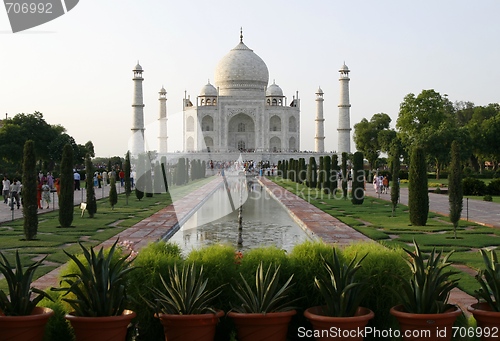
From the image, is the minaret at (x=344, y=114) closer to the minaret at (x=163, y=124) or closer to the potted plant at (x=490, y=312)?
the minaret at (x=163, y=124)

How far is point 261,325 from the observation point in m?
3.00

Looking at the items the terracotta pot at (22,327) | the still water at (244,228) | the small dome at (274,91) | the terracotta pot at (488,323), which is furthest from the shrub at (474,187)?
the small dome at (274,91)

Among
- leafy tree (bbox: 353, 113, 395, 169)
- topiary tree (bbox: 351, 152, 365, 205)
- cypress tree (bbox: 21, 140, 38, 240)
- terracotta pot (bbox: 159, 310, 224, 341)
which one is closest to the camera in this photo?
terracotta pot (bbox: 159, 310, 224, 341)

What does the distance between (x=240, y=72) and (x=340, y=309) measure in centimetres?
4937

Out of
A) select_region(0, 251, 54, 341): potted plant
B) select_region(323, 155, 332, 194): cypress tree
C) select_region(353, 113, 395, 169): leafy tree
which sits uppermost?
select_region(353, 113, 395, 169): leafy tree

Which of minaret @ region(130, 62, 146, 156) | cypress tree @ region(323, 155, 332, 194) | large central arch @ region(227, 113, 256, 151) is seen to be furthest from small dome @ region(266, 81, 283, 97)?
cypress tree @ region(323, 155, 332, 194)

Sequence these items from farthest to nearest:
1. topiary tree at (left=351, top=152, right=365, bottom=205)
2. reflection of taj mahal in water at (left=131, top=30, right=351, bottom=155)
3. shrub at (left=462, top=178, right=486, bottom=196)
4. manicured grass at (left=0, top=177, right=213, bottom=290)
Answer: reflection of taj mahal in water at (left=131, top=30, right=351, bottom=155), shrub at (left=462, top=178, right=486, bottom=196), topiary tree at (left=351, top=152, right=365, bottom=205), manicured grass at (left=0, top=177, right=213, bottom=290)

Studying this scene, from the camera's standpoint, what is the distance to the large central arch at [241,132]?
170 ft

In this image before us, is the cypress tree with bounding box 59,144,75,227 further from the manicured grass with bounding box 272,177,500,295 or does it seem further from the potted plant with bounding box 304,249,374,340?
the potted plant with bounding box 304,249,374,340

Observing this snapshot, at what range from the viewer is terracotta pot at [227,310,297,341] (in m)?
2.99

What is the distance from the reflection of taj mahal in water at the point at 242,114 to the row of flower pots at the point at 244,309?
45.7 metres

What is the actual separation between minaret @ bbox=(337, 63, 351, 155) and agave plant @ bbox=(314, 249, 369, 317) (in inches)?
1699

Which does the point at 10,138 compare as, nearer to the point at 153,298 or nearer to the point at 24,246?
the point at 24,246

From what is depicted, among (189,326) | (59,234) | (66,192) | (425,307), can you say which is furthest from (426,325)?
(66,192)
